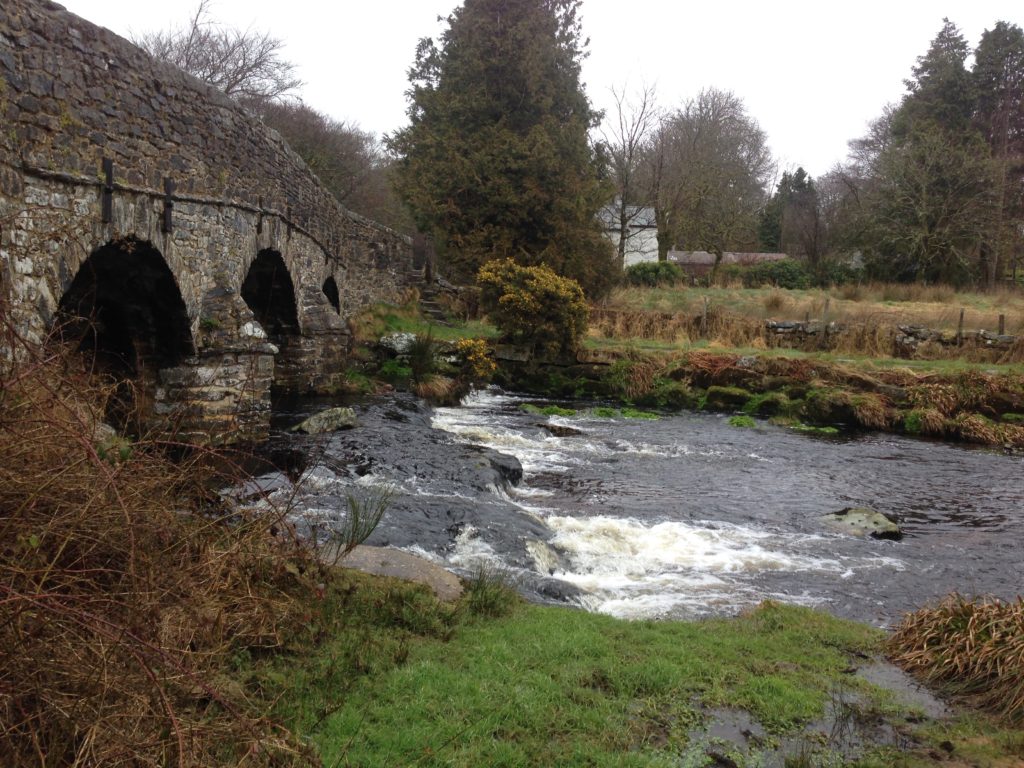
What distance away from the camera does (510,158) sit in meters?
25.2

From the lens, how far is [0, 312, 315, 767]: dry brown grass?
2.55 m

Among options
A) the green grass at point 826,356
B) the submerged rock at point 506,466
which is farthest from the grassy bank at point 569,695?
the green grass at point 826,356

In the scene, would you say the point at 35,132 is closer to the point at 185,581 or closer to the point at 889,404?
the point at 185,581

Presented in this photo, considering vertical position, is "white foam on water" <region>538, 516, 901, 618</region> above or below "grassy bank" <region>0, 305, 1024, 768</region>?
below

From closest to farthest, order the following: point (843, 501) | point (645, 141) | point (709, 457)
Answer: point (843, 501) < point (709, 457) < point (645, 141)

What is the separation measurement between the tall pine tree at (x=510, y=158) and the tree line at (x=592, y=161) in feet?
0.20

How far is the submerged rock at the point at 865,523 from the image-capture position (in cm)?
921

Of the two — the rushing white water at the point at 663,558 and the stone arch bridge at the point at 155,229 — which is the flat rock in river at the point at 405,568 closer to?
the rushing white water at the point at 663,558

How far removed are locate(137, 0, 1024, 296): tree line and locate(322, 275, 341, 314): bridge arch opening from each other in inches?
198

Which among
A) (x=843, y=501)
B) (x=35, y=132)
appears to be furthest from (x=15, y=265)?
(x=843, y=501)

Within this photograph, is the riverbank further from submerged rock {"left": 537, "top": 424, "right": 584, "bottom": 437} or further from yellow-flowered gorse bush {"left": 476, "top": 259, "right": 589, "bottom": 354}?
submerged rock {"left": 537, "top": 424, "right": 584, "bottom": 437}

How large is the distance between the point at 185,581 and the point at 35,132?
503cm

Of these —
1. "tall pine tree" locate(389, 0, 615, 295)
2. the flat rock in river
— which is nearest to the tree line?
"tall pine tree" locate(389, 0, 615, 295)

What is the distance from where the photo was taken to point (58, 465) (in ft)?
10.7
